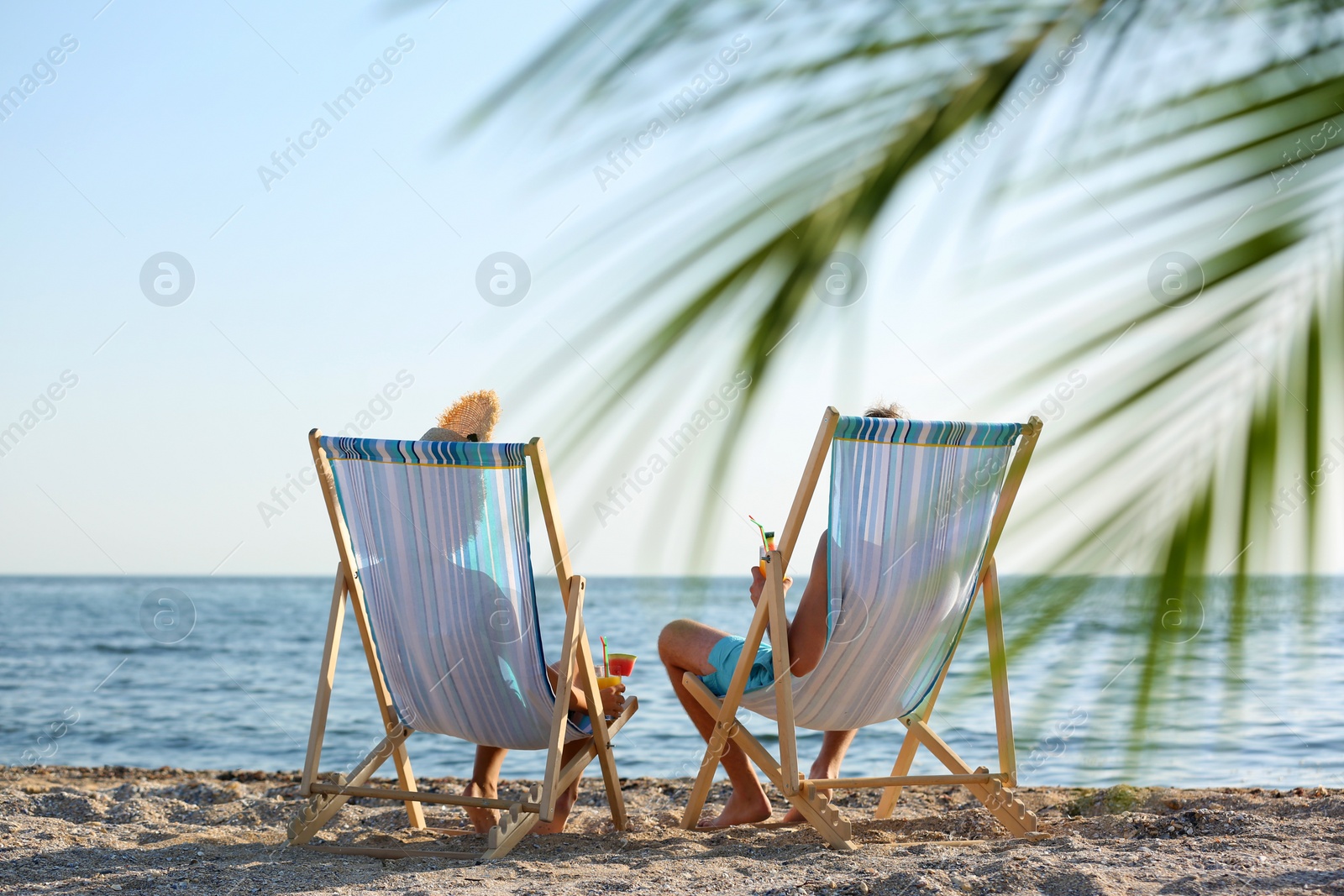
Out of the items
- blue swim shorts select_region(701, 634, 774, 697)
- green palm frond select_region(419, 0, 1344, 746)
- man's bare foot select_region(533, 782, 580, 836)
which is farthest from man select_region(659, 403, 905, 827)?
green palm frond select_region(419, 0, 1344, 746)

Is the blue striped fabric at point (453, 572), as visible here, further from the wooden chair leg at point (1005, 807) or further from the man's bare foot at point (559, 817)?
the wooden chair leg at point (1005, 807)

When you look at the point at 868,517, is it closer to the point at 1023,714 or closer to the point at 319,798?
the point at 319,798

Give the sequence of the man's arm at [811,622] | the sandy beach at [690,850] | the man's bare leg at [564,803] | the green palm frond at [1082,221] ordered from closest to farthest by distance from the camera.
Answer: the green palm frond at [1082,221] → the sandy beach at [690,850] → the man's arm at [811,622] → the man's bare leg at [564,803]

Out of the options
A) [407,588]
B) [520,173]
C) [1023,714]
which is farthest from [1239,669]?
[407,588]

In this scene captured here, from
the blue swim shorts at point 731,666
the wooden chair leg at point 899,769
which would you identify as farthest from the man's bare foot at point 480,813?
the wooden chair leg at point 899,769

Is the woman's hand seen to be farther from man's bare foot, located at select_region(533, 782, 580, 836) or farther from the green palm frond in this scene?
the green palm frond

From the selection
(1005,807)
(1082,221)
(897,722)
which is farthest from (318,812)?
(897,722)

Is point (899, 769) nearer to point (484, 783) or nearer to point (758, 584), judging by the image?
point (758, 584)

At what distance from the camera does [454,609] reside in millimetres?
2771

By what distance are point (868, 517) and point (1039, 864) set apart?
0.89m

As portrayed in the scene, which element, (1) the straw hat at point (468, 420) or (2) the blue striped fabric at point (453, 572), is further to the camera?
(1) the straw hat at point (468, 420)

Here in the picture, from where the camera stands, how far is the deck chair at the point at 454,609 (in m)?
2.69

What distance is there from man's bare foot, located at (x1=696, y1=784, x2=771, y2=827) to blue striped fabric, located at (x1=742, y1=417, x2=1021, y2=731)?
1.69 ft

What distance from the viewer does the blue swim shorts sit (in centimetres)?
294
